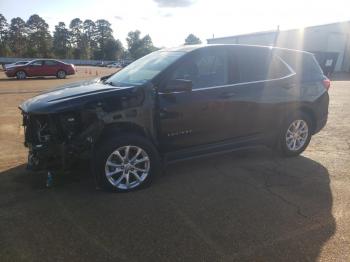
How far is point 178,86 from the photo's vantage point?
4.37 meters

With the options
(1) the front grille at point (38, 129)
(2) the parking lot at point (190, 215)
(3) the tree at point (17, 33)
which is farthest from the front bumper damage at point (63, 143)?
(3) the tree at point (17, 33)

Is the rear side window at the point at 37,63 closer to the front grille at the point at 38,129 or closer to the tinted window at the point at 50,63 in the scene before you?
the tinted window at the point at 50,63

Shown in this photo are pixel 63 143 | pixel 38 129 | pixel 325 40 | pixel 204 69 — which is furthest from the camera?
pixel 325 40

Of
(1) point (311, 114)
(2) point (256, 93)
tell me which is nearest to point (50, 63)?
(1) point (311, 114)

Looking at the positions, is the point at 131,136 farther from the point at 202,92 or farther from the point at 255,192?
the point at 255,192

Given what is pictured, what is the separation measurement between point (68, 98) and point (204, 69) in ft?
6.11

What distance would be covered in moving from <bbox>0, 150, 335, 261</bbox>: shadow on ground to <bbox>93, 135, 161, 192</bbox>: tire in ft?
0.46

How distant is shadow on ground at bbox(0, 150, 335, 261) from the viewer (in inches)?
122

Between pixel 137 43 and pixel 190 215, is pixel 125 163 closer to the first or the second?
pixel 190 215

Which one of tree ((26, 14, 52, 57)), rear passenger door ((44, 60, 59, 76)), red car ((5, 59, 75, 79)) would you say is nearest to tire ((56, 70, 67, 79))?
red car ((5, 59, 75, 79))

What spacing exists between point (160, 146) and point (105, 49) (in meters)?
103

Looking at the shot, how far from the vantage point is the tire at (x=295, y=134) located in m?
5.71

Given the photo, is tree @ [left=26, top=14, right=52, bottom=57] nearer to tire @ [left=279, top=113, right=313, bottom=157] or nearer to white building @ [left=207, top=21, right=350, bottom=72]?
white building @ [left=207, top=21, right=350, bottom=72]

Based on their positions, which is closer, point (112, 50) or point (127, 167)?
point (127, 167)
